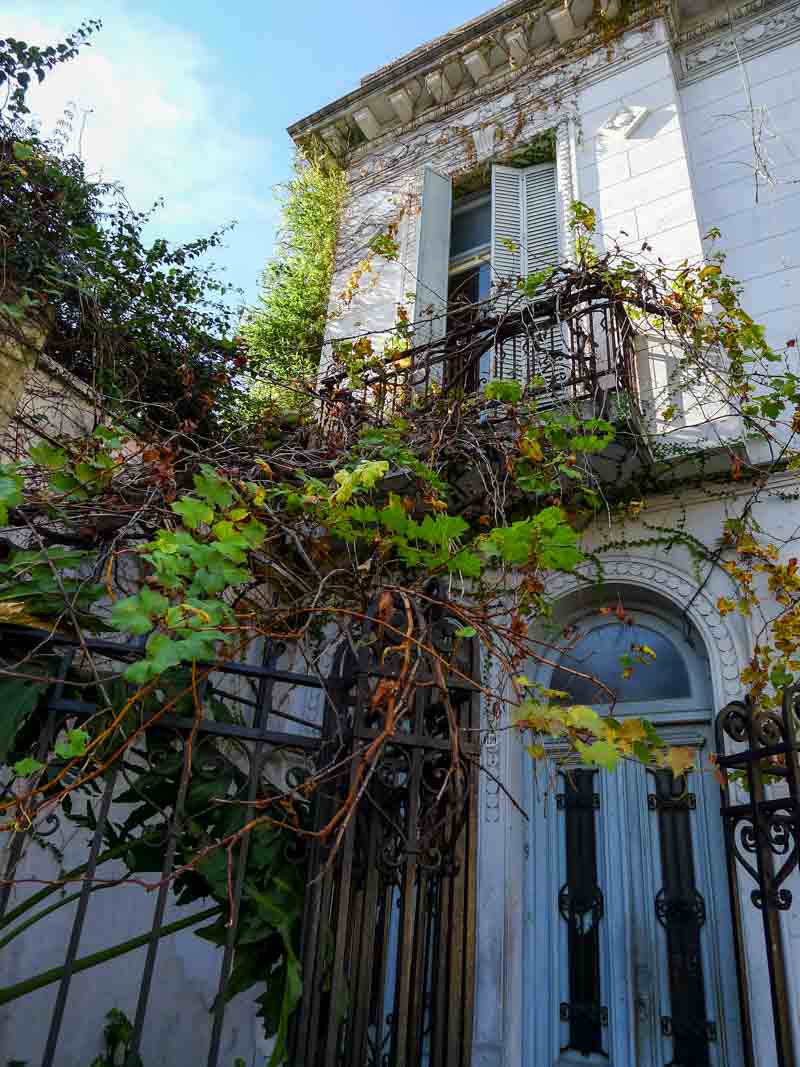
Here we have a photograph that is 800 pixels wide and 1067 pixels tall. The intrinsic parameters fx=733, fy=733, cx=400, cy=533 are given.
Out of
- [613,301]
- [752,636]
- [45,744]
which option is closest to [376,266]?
[613,301]

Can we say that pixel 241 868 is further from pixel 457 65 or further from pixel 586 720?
pixel 457 65

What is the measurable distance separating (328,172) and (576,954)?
746 cm

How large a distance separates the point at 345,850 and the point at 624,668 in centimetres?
276

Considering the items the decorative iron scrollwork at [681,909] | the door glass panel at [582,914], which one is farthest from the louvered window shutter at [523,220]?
the decorative iron scrollwork at [681,909]

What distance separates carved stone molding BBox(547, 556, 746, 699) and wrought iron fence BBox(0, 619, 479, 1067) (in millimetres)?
2167

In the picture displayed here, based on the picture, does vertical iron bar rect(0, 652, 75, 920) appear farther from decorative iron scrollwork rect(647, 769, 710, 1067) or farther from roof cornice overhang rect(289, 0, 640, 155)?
roof cornice overhang rect(289, 0, 640, 155)

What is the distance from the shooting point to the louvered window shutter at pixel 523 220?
620 centimetres

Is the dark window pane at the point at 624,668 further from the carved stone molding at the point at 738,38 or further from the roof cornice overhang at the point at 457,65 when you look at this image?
the roof cornice overhang at the point at 457,65

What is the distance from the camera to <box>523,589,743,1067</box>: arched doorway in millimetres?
3555

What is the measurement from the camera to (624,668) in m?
4.46

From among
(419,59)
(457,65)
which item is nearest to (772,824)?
(457,65)

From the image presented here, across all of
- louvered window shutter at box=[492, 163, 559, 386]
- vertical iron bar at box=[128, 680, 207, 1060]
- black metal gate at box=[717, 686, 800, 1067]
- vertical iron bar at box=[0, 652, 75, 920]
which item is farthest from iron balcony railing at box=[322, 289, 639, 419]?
vertical iron bar at box=[128, 680, 207, 1060]

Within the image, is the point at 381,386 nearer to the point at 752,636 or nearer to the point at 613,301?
the point at 613,301

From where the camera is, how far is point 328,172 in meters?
7.84
